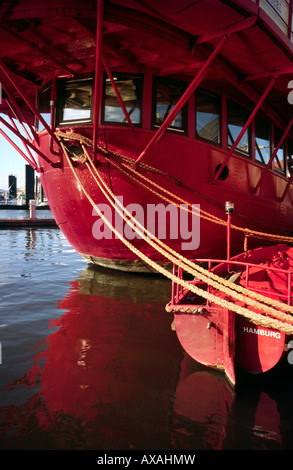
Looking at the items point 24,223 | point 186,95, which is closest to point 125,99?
point 186,95

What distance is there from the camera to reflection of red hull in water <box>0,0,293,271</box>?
18.2 feet

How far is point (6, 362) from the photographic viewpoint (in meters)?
4.41

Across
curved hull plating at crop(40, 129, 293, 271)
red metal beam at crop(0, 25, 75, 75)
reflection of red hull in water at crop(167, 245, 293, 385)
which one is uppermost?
red metal beam at crop(0, 25, 75, 75)

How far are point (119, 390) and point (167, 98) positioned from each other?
6980mm

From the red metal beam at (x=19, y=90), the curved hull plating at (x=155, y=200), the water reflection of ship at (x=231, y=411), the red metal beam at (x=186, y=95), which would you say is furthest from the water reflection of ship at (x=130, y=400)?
the red metal beam at (x=19, y=90)

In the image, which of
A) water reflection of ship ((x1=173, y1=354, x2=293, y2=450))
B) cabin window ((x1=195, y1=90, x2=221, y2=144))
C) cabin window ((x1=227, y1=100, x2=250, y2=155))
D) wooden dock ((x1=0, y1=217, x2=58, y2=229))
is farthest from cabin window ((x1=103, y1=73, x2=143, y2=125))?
wooden dock ((x1=0, y1=217, x2=58, y2=229))

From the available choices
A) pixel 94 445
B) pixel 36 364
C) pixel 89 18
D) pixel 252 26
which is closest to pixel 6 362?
pixel 36 364

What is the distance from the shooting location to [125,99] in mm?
7996

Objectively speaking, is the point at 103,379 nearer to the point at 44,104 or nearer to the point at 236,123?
the point at 44,104

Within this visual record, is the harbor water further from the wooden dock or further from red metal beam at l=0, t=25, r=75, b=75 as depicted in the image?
the wooden dock

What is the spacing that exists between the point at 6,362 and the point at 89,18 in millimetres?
5740

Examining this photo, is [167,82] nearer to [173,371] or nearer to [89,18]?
[89,18]

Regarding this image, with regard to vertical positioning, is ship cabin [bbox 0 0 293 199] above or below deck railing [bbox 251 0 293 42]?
below

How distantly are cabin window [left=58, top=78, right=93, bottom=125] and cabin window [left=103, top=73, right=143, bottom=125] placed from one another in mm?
475
